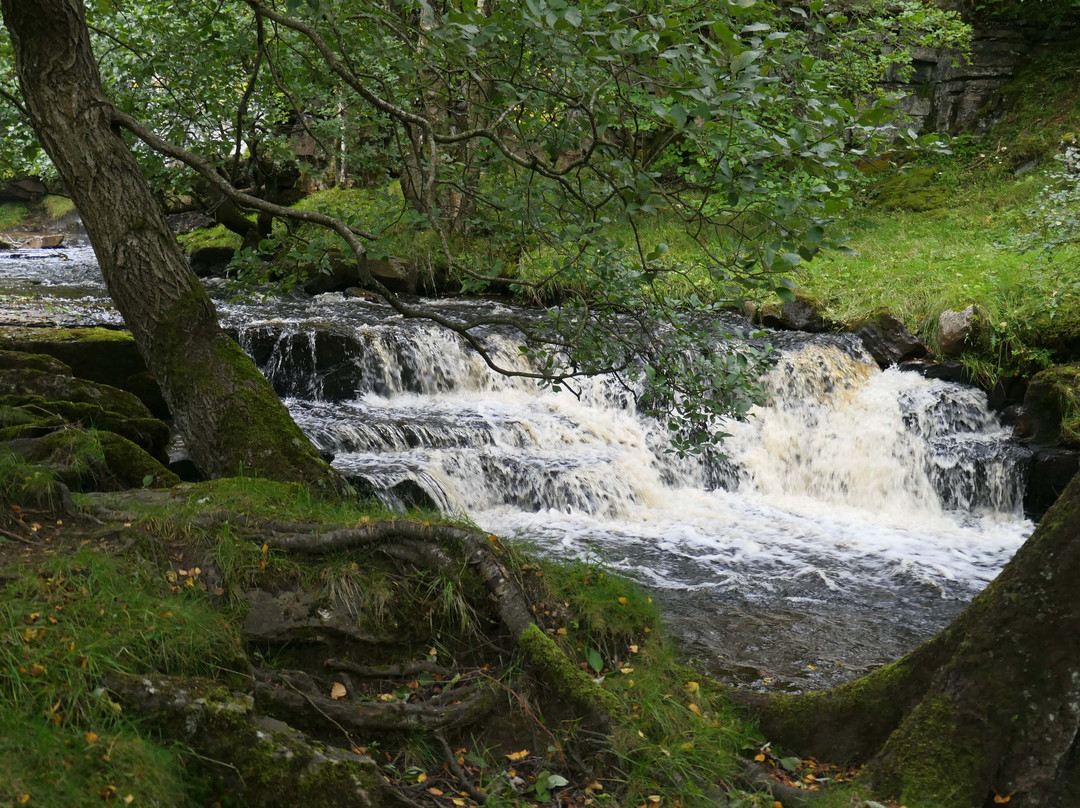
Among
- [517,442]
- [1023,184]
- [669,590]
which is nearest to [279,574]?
[669,590]

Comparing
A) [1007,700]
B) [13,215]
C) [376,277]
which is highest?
[13,215]

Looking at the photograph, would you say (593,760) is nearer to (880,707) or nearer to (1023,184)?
(880,707)

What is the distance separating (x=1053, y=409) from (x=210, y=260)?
14.9m

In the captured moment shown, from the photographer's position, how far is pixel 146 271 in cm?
518

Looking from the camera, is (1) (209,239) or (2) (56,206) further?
(2) (56,206)

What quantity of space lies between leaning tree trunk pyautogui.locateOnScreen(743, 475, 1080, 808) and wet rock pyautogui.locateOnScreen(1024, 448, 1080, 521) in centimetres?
683

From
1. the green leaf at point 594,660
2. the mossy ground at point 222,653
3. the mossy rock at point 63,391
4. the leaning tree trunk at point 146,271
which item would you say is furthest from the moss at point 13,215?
the green leaf at point 594,660

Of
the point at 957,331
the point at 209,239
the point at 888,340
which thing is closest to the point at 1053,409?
the point at 957,331

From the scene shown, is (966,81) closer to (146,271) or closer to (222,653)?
(146,271)

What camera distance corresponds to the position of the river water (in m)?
6.45

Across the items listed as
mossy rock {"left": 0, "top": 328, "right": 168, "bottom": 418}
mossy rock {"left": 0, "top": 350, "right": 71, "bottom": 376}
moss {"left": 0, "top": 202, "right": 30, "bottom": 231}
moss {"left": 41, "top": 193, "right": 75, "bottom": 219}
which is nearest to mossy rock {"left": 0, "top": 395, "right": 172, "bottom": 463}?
mossy rock {"left": 0, "top": 350, "right": 71, "bottom": 376}

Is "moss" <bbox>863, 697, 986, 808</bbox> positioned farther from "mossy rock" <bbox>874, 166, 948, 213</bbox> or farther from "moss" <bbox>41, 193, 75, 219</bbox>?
"moss" <bbox>41, 193, 75, 219</bbox>

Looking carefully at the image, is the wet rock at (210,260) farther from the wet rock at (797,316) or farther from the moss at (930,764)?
the moss at (930,764)

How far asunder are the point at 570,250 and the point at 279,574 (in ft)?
7.66
